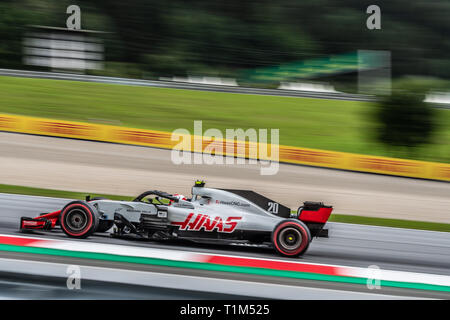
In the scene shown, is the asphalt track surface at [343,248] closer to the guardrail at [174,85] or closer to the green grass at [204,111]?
the green grass at [204,111]

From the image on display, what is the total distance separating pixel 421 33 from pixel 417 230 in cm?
3011

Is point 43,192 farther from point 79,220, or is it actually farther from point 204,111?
point 204,111

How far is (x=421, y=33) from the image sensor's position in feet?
121

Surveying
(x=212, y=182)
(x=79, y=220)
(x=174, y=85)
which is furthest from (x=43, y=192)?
(x=174, y=85)

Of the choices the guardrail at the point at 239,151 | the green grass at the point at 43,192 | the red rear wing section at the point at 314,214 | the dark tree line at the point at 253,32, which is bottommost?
the red rear wing section at the point at 314,214

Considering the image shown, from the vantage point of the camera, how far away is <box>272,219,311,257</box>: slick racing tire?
22.5 ft

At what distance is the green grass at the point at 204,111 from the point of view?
18.9 meters

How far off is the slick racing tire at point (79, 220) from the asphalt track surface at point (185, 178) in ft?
15.2

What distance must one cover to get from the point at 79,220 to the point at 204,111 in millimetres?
14179

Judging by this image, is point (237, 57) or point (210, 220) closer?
point (210, 220)

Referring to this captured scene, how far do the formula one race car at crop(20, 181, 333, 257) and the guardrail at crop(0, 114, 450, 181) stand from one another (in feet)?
24.9

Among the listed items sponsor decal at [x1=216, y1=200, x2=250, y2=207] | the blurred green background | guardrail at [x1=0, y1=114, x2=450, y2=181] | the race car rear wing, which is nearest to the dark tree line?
the blurred green background

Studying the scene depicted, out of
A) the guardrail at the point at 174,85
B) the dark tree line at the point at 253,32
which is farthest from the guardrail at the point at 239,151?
the dark tree line at the point at 253,32

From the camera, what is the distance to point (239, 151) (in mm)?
14719
